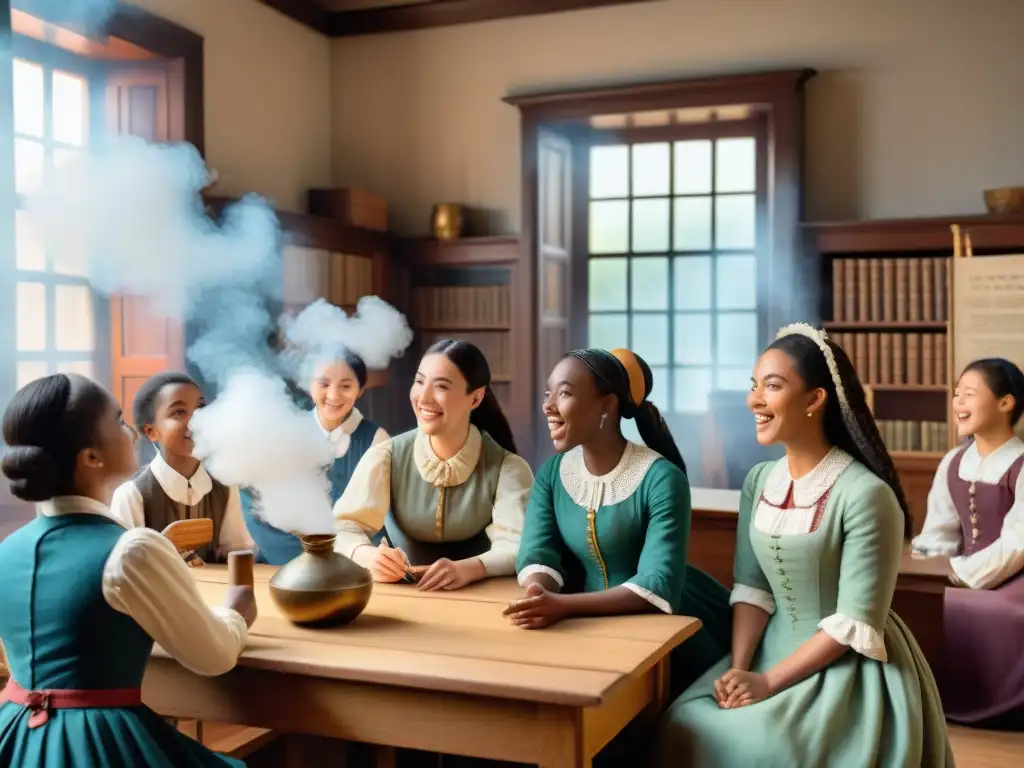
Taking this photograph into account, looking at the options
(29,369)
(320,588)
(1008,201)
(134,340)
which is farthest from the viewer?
(1008,201)

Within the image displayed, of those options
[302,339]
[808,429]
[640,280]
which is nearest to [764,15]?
[640,280]

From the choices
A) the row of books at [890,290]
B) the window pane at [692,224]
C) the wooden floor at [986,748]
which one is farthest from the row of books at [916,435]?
the wooden floor at [986,748]

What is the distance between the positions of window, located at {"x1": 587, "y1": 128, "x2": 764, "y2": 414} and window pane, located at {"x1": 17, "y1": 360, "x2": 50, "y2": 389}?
3.23 metres

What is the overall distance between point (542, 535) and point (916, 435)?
11.7ft

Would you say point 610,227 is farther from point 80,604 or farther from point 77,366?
point 80,604

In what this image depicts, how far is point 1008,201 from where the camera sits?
205 inches

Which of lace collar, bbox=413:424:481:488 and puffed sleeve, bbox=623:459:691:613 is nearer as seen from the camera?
puffed sleeve, bbox=623:459:691:613

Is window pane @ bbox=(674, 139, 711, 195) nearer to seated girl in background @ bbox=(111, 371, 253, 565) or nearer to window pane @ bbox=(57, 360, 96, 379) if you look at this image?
window pane @ bbox=(57, 360, 96, 379)

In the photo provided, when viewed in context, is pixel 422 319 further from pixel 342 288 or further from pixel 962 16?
pixel 962 16

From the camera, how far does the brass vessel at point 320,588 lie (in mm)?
2125

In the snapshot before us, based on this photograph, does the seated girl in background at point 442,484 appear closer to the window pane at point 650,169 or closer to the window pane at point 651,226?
the window pane at point 651,226

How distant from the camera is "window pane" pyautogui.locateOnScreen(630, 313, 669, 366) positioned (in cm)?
632

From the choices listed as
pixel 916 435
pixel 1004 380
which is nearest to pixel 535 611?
pixel 1004 380

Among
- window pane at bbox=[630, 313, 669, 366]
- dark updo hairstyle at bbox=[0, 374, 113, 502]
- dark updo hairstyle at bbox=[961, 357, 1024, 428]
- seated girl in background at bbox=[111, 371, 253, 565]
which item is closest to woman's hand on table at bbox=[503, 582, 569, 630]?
dark updo hairstyle at bbox=[0, 374, 113, 502]
